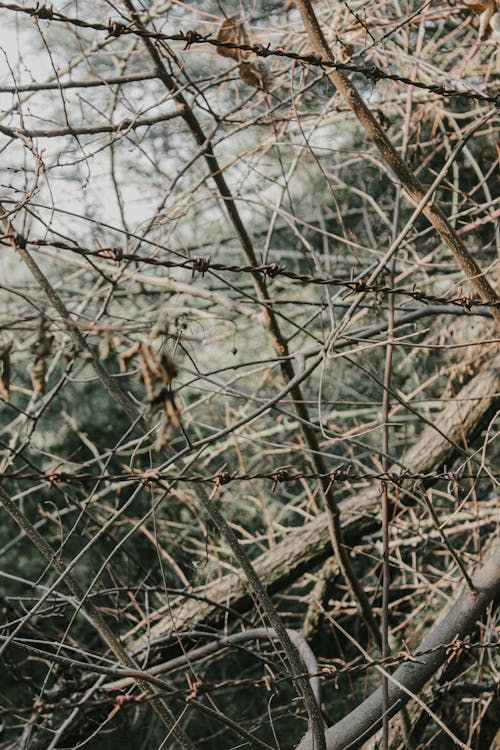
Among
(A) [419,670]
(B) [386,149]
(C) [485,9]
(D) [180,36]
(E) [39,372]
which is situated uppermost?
(D) [180,36]

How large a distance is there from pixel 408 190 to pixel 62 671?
6.71 feet

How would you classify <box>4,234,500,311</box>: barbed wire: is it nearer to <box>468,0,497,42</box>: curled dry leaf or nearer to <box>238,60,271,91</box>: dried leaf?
<box>468,0,497,42</box>: curled dry leaf

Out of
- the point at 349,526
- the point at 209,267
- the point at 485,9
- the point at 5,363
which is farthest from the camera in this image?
the point at 349,526

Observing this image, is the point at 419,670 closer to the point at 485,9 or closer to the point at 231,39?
the point at 485,9

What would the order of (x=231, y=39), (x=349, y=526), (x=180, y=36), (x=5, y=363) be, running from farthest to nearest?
(x=349, y=526), (x=231, y=39), (x=180, y=36), (x=5, y=363)

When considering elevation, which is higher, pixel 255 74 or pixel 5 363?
pixel 255 74

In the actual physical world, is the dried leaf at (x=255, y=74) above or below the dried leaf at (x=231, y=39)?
below

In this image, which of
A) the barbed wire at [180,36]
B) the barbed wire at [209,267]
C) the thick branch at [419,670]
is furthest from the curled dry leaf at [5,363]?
the thick branch at [419,670]

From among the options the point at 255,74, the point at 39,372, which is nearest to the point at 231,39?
the point at 255,74

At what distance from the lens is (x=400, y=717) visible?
8.64 feet

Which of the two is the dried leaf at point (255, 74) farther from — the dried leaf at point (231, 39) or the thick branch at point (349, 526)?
the thick branch at point (349, 526)

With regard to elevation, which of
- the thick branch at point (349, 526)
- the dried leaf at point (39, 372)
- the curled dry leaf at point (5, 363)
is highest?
the curled dry leaf at point (5, 363)

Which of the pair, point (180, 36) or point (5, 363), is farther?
point (180, 36)

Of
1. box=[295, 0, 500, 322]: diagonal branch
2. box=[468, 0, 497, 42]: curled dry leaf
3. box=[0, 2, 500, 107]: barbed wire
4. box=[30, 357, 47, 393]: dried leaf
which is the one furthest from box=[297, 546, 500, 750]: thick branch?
box=[468, 0, 497, 42]: curled dry leaf
